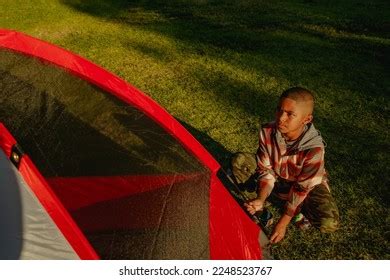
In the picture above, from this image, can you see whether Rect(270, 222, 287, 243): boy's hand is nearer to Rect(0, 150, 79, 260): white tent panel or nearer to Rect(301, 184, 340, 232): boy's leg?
Rect(301, 184, 340, 232): boy's leg

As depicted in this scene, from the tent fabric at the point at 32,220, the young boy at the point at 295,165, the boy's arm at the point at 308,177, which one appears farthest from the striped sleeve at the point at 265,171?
the tent fabric at the point at 32,220

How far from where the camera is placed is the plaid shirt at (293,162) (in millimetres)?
2316

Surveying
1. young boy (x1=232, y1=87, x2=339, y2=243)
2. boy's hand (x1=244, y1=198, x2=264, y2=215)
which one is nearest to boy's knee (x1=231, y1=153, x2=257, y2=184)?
young boy (x1=232, y1=87, x2=339, y2=243)

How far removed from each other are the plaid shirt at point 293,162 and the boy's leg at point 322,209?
9 cm

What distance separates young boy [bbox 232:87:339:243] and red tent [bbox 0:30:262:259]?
304 mm

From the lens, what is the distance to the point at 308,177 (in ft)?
7.64

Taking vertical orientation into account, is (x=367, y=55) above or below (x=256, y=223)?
above

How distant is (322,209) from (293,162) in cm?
36

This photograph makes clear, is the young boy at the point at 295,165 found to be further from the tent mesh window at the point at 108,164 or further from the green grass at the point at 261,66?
the tent mesh window at the point at 108,164

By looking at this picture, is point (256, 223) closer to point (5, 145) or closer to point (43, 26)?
point (5, 145)

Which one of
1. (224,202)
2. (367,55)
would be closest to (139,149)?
(224,202)

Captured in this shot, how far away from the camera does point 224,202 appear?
2.15m

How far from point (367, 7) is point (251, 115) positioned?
414 cm

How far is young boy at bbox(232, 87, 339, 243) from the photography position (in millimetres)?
2244
